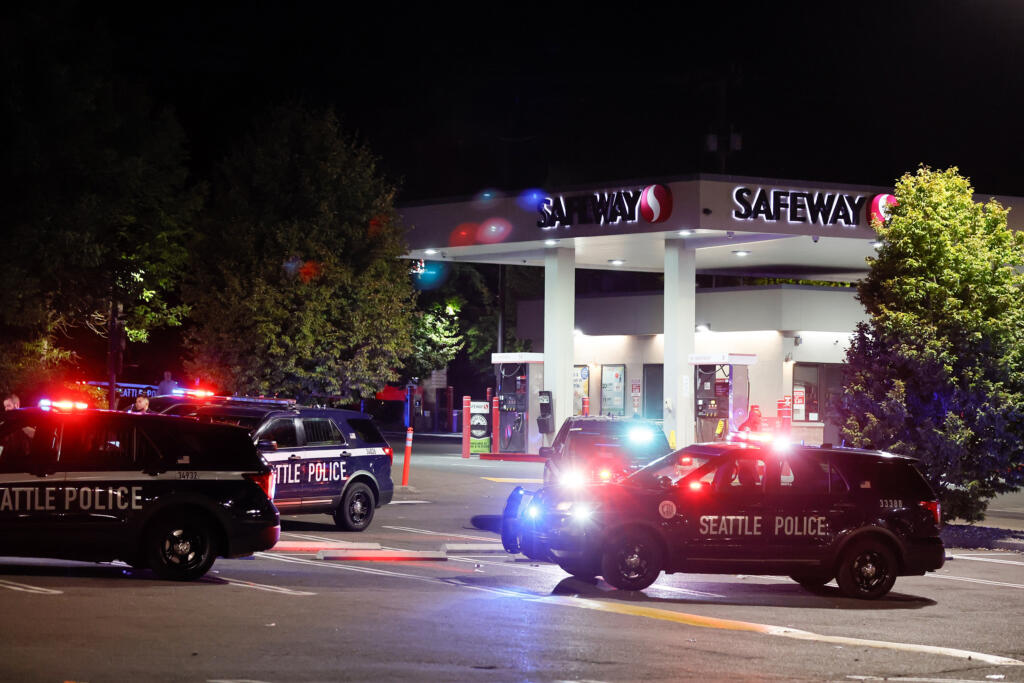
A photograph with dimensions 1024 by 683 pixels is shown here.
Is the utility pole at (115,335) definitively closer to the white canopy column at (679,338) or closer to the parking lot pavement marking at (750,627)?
the white canopy column at (679,338)

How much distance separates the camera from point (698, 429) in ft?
122

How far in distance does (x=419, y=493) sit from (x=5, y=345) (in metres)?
9.61

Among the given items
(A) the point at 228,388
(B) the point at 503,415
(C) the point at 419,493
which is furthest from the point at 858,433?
(B) the point at 503,415

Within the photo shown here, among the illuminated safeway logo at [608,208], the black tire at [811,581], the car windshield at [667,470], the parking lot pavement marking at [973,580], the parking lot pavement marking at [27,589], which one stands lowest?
the parking lot pavement marking at [973,580]

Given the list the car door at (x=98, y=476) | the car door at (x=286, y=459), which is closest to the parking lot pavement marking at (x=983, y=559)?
the car door at (x=286, y=459)

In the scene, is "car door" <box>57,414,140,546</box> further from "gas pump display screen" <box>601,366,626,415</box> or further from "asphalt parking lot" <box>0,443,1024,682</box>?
"gas pump display screen" <box>601,366,626,415</box>

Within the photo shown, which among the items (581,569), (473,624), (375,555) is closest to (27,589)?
(473,624)

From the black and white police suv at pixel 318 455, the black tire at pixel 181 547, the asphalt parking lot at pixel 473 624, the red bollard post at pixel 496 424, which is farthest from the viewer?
the red bollard post at pixel 496 424

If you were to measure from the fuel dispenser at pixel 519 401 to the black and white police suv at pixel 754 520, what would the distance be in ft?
80.9

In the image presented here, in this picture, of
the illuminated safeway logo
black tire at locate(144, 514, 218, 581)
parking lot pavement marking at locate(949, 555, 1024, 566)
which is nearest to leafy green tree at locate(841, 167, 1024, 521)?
parking lot pavement marking at locate(949, 555, 1024, 566)

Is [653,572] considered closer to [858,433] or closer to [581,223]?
[858,433]

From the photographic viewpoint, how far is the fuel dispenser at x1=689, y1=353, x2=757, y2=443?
35.9m

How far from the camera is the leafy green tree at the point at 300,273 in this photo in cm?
3130

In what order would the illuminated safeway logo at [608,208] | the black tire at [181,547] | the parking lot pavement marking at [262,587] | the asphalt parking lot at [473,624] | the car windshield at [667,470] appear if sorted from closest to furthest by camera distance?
1. the asphalt parking lot at [473,624]
2. the parking lot pavement marking at [262,587]
3. the black tire at [181,547]
4. the car windshield at [667,470]
5. the illuminated safeway logo at [608,208]
